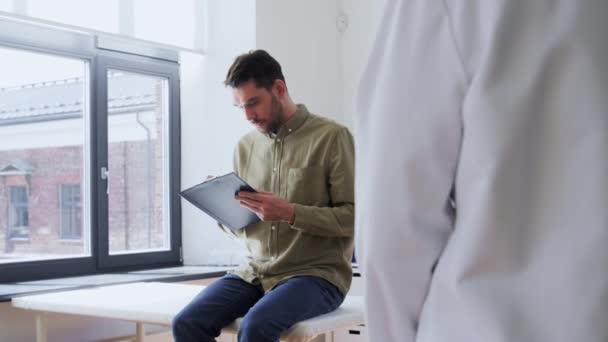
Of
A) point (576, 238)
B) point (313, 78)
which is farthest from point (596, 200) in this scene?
point (313, 78)

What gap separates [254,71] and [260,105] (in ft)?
0.34

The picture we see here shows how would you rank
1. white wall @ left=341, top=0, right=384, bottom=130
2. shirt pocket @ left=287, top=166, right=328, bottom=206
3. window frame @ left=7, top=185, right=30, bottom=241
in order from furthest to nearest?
white wall @ left=341, top=0, right=384, bottom=130 → window frame @ left=7, top=185, right=30, bottom=241 → shirt pocket @ left=287, top=166, right=328, bottom=206

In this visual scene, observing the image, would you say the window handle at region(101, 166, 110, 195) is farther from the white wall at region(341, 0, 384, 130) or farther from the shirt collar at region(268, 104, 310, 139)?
the shirt collar at region(268, 104, 310, 139)

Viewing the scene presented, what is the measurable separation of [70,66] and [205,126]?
730mm

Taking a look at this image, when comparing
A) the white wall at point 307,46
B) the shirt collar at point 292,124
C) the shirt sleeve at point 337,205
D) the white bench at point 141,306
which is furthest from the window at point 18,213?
the shirt sleeve at point 337,205

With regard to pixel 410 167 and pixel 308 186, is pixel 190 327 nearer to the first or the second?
pixel 308 186

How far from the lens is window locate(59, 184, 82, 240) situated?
11.2ft

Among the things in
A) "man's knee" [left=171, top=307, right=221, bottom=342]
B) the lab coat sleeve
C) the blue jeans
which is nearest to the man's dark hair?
the blue jeans

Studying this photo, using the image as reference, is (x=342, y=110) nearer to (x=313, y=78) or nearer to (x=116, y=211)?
(x=313, y=78)

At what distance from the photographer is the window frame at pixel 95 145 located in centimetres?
323

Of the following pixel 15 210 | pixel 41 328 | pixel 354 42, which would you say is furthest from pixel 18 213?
pixel 354 42

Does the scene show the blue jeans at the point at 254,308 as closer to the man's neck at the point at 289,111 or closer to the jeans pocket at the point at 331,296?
the jeans pocket at the point at 331,296

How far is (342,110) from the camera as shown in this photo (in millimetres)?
4184

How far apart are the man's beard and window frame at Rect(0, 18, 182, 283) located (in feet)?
4.92
